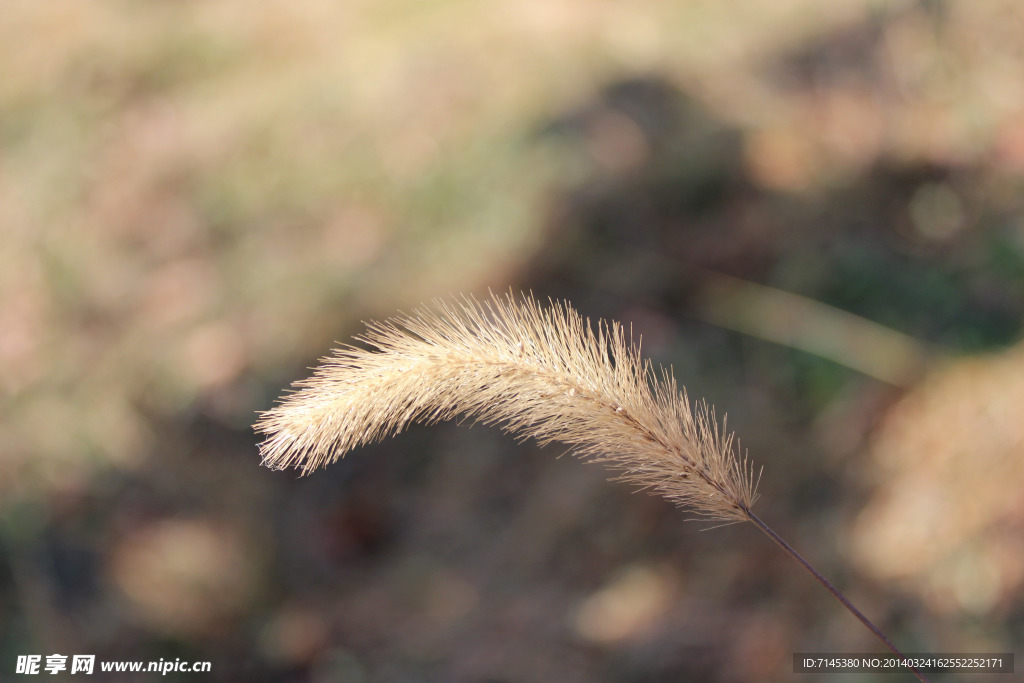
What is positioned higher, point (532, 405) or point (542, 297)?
point (542, 297)

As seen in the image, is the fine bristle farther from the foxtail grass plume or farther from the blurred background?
the blurred background

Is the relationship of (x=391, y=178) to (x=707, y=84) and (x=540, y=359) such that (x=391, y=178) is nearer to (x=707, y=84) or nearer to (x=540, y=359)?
(x=707, y=84)

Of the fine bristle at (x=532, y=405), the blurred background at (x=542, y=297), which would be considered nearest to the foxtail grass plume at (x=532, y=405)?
the fine bristle at (x=532, y=405)

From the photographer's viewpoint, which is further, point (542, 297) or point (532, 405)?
point (542, 297)

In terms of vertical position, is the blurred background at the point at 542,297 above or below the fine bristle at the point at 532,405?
above

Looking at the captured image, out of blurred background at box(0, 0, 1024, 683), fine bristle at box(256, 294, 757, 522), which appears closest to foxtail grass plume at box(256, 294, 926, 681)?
fine bristle at box(256, 294, 757, 522)

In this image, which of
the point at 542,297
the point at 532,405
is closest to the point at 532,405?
the point at 532,405

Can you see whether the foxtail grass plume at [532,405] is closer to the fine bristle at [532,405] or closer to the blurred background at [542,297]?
the fine bristle at [532,405]

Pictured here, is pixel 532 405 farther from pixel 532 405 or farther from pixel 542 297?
pixel 542 297
